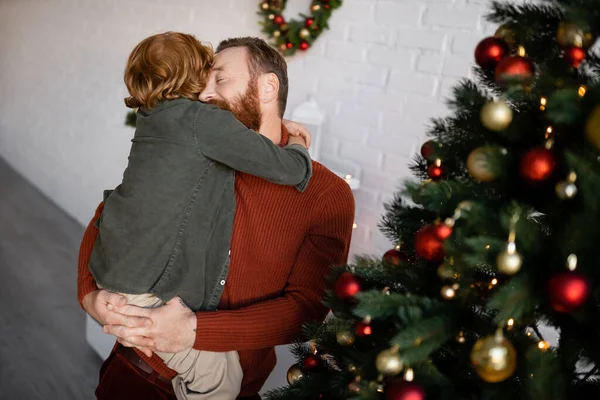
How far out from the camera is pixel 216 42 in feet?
10.8

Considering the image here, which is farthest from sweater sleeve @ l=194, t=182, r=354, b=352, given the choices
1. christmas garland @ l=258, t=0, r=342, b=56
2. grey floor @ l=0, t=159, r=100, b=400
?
grey floor @ l=0, t=159, r=100, b=400

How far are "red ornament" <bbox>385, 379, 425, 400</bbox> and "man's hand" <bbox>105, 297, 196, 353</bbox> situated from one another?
26.3 inches

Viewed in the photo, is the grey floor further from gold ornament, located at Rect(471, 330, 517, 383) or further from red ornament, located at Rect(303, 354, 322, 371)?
gold ornament, located at Rect(471, 330, 517, 383)

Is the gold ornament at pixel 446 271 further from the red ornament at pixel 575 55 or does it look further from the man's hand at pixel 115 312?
the man's hand at pixel 115 312

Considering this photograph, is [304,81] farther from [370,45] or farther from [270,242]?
[270,242]

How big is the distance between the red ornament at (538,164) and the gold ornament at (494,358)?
0.20 metres

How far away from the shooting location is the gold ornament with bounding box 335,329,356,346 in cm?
96

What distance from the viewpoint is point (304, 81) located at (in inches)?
111

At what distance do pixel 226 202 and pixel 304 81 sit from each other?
4.94ft

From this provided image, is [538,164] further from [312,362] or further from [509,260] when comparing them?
[312,362]

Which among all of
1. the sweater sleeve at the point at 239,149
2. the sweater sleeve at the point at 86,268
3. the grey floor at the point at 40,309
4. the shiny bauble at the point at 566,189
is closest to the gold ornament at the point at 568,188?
the shiny bauble at the point at 566,189

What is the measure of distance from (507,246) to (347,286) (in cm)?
31

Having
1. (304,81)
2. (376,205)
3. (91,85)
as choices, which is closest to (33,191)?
(91,85)

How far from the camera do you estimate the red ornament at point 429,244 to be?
840 mm
